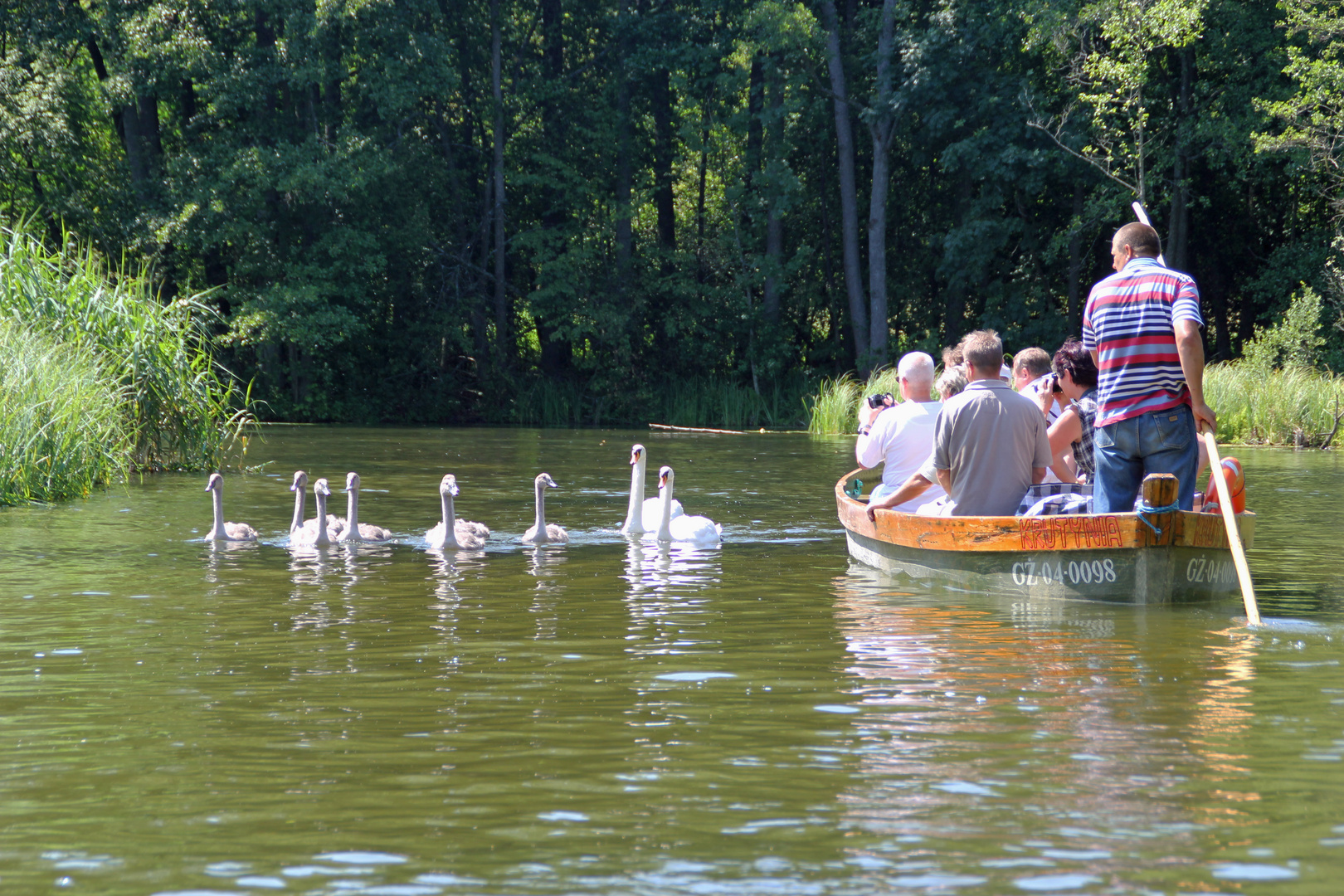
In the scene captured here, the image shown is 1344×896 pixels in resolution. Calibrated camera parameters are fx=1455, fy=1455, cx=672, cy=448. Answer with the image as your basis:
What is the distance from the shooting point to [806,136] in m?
38.9

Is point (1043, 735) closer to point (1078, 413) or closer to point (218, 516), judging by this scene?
point (1078, 413)

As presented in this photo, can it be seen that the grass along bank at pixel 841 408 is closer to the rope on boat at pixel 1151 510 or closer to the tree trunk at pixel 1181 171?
the tree trunk at pixel 1181 171

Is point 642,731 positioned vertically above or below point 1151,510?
below

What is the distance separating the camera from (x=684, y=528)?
1146cm

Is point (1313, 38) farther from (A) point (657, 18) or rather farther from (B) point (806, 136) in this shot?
(A) point (657, 18)

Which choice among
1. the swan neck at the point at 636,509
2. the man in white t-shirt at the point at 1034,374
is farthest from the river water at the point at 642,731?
the swan neck at the point at 636,509

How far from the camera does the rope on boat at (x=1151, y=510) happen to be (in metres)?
7.55

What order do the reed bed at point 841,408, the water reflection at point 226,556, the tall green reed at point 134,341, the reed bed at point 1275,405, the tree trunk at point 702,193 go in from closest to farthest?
1. the water reflection at point 226,556
2. the tall green reed at point 134,341
3. the reed bed at point 1275,405
4. the reed bed at point 841,408
5. the tree trunk at point 702,193

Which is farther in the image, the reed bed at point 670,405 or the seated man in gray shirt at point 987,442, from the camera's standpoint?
the reed bed at point 670,405

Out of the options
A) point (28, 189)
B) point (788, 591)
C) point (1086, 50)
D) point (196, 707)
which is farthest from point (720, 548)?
point (28, 189)

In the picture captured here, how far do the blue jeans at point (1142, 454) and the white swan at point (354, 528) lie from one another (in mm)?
5653

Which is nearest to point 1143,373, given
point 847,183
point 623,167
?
point 847,183

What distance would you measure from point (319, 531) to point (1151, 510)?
616cm

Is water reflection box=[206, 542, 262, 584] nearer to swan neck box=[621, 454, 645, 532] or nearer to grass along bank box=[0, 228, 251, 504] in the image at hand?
swan neck box=[621, 454, 645, 532]
